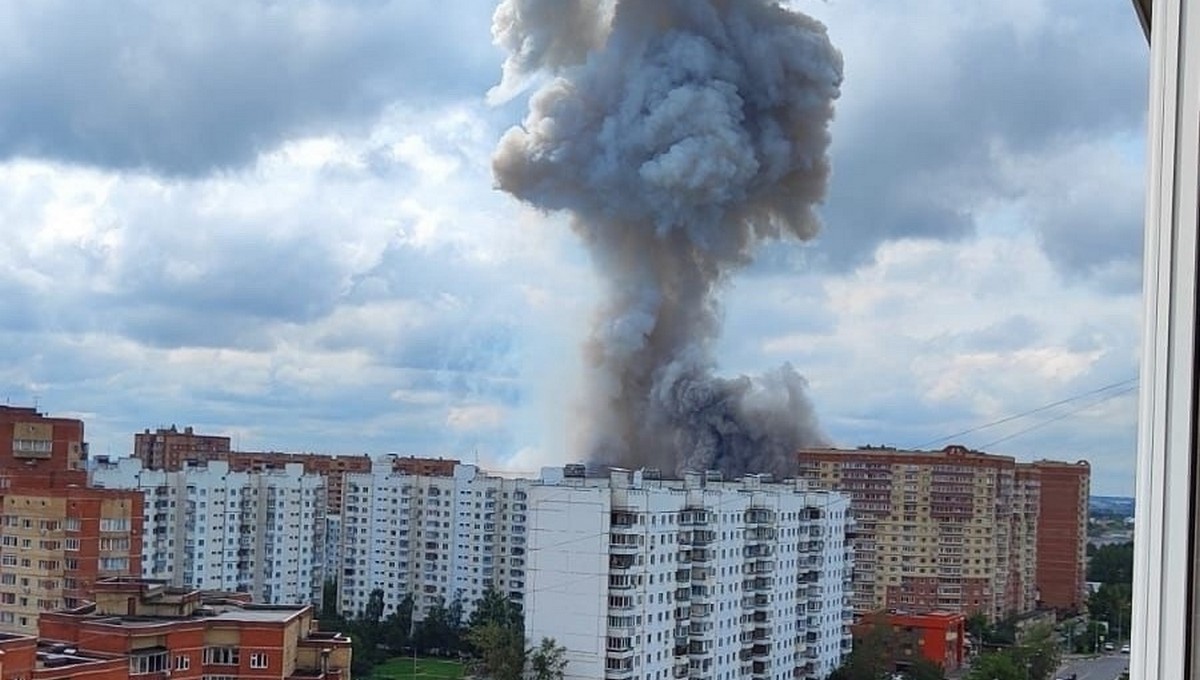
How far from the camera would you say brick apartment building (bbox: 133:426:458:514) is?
260 cm

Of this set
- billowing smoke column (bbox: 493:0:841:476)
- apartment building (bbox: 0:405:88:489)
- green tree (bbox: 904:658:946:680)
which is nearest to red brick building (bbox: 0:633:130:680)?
apartment building (bbox: 0:405:88:489)

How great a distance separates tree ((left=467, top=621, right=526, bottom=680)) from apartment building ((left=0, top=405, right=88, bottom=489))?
34.3 inches

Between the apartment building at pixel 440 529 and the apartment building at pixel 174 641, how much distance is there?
213mm

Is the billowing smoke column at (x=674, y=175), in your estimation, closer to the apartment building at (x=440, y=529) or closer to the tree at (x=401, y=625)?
the apartment building at (x=440, y=529)

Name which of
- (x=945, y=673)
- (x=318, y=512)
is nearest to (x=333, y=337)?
(x=318, y=512)

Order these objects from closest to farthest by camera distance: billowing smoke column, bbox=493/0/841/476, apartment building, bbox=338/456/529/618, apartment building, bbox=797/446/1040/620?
apartment building, bbox=797/446/1040/620, billowing smoke column, bbox=493/0/841/476, apartment building, bbox=338/456/529/618

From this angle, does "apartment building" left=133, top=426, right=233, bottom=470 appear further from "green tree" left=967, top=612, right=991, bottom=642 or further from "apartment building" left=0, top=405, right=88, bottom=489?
"green tree" left=967, top=612, right=991, bottom=642

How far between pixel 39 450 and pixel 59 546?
0.65ft

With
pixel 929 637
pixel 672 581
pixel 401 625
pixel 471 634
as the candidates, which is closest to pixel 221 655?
pixel 401 625

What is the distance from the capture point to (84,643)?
2645mm

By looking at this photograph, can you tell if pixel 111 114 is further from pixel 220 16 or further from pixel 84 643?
pixel 84 643

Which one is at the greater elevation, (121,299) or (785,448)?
(121,299)

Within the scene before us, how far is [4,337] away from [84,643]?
0.64 metres

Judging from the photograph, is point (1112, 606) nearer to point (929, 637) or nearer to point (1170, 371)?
point (929, 637)
